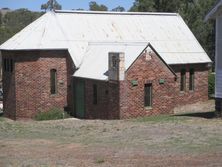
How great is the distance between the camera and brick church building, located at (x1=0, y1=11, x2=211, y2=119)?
2827 centimetres

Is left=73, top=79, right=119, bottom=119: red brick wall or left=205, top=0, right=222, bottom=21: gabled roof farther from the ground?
left=205, top=0, right=222, bottom=21: gabled roof

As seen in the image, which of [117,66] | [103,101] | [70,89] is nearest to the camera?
[117,66]

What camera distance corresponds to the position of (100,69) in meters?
29.9

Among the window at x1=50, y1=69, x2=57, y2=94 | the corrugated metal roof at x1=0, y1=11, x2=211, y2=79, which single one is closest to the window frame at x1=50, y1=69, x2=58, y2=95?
the window at x1=50, y1=69, x2=57, y2=94

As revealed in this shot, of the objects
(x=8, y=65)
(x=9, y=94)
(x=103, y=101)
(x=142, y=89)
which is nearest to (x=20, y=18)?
(x=8, y=65)

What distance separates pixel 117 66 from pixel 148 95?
2.98m

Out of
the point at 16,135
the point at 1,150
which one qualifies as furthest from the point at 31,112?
the point at 1,150

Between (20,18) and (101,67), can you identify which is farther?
(20,18)

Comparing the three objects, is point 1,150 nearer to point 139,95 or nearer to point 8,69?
point 139,95

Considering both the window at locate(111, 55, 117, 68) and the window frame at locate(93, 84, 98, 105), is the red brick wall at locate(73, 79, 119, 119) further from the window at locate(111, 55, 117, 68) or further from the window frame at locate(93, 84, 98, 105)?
the window at locate(111, 55, 117, 68)

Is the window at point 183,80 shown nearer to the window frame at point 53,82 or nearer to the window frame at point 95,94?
the window frame at point 95,94

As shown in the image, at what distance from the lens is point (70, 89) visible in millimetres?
32219

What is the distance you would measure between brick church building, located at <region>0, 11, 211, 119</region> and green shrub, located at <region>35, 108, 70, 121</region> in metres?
0.38

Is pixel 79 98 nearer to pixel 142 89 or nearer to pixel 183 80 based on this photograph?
pixel 142 89
